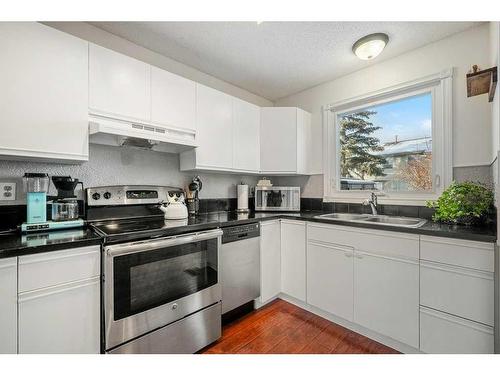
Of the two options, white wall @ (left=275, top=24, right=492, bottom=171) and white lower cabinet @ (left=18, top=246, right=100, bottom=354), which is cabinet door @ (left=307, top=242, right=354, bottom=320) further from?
white lower cabinet @ (left=18, top=246, right=100, bottom=354)

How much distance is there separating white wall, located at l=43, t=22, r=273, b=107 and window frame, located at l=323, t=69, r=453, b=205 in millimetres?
1158

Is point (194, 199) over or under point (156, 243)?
over

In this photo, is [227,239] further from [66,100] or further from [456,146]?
[456,146]

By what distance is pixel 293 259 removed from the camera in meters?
2.25

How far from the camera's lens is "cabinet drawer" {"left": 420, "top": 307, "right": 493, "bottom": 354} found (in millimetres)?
1300

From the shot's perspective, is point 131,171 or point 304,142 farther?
point 304,142

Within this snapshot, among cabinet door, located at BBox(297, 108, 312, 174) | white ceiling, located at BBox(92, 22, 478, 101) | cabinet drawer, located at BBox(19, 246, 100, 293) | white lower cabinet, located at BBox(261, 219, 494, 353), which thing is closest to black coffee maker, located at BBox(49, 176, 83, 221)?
cabinet drawer, located at BBox(19, 246, 100, 293)

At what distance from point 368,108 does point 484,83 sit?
1.02 meters

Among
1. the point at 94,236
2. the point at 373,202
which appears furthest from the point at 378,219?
the point at 94,236

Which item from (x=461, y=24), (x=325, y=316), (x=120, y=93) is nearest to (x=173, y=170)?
(x=120, y=93)

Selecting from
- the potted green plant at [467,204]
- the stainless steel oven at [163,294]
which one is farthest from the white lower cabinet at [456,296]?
the stainless steel oven at [163,294]

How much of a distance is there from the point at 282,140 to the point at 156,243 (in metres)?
1.76

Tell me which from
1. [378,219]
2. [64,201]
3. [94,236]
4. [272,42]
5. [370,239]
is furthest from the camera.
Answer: [378,219]

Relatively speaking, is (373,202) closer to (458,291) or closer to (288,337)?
(458,291)
